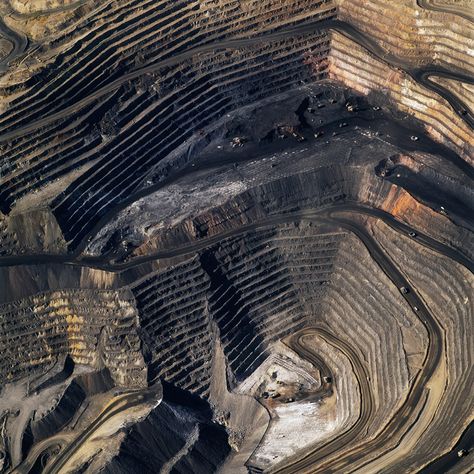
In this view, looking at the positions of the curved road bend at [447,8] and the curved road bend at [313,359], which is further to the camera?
the curved road bend at [447,8]

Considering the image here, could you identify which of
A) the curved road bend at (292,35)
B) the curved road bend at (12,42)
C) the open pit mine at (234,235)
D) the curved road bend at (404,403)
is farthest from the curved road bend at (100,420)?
the curved road bend at (12,42)

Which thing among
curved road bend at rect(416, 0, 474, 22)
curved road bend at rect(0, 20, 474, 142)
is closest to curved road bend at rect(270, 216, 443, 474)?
curved road bend at rect(0, 20, 474, 142)

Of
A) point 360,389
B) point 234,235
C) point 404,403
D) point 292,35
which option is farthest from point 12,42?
point 404,403

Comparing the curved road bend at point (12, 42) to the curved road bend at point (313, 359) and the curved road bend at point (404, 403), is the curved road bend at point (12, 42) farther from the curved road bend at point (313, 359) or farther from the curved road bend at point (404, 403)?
the curved road bend at point (404, 403)

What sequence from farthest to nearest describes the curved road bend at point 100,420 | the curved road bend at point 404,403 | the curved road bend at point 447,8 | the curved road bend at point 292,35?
the curved road bend at point 447,8, the curved road bend at point 292,35, the curved road bend at point 100,420, the curved road bend at point 404,403

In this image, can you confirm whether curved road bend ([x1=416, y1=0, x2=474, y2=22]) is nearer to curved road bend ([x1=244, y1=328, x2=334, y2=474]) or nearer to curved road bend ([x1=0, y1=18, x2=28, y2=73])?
curved road bend ([x1=244, y1=328, x2=334, y2=474])

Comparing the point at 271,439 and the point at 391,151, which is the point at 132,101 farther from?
the point at 271,439

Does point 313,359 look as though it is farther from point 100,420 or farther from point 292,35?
point 292,35

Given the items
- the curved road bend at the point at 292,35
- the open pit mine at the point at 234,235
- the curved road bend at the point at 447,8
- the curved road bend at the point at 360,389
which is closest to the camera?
the curved road bend at the point at 360,389
